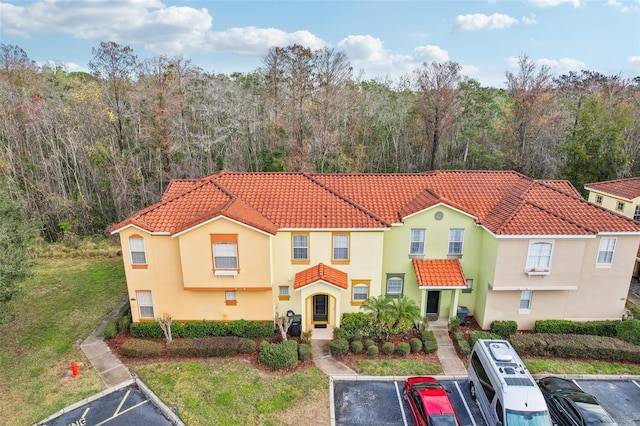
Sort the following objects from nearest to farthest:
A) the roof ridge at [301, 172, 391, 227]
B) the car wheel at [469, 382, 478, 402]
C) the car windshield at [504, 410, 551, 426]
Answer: the car windshield at [504, 410, 551, 426]
the car wheel at [469, 382, 478, 402]
the roof ridge at [301, 172, 391, 227]

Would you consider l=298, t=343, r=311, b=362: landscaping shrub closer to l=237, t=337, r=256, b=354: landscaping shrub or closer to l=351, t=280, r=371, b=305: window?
l=237, t=337, r=256, b=354: landscaping shrub

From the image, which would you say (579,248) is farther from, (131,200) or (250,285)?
(131,200)

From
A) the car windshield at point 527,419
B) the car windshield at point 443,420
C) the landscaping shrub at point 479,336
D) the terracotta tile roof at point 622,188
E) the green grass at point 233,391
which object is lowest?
the green grass at point 233,391

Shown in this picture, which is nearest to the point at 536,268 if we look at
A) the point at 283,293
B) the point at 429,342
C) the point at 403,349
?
the point at 429,342

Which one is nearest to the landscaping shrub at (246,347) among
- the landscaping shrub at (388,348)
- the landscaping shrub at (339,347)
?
the landscaping shrub at (339,347)

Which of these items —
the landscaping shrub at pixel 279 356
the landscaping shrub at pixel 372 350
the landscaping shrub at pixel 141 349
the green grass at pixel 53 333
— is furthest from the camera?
the landscaping shrub at pixel 372 350

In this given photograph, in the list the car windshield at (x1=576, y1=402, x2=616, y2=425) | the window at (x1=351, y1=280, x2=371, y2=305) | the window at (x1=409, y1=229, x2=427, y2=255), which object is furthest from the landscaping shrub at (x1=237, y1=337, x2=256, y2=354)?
the car windshield at (x1=576, y1=402, x2=616, y2=425)

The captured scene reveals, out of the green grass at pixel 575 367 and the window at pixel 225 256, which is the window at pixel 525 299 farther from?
the window at pixel 225 256
